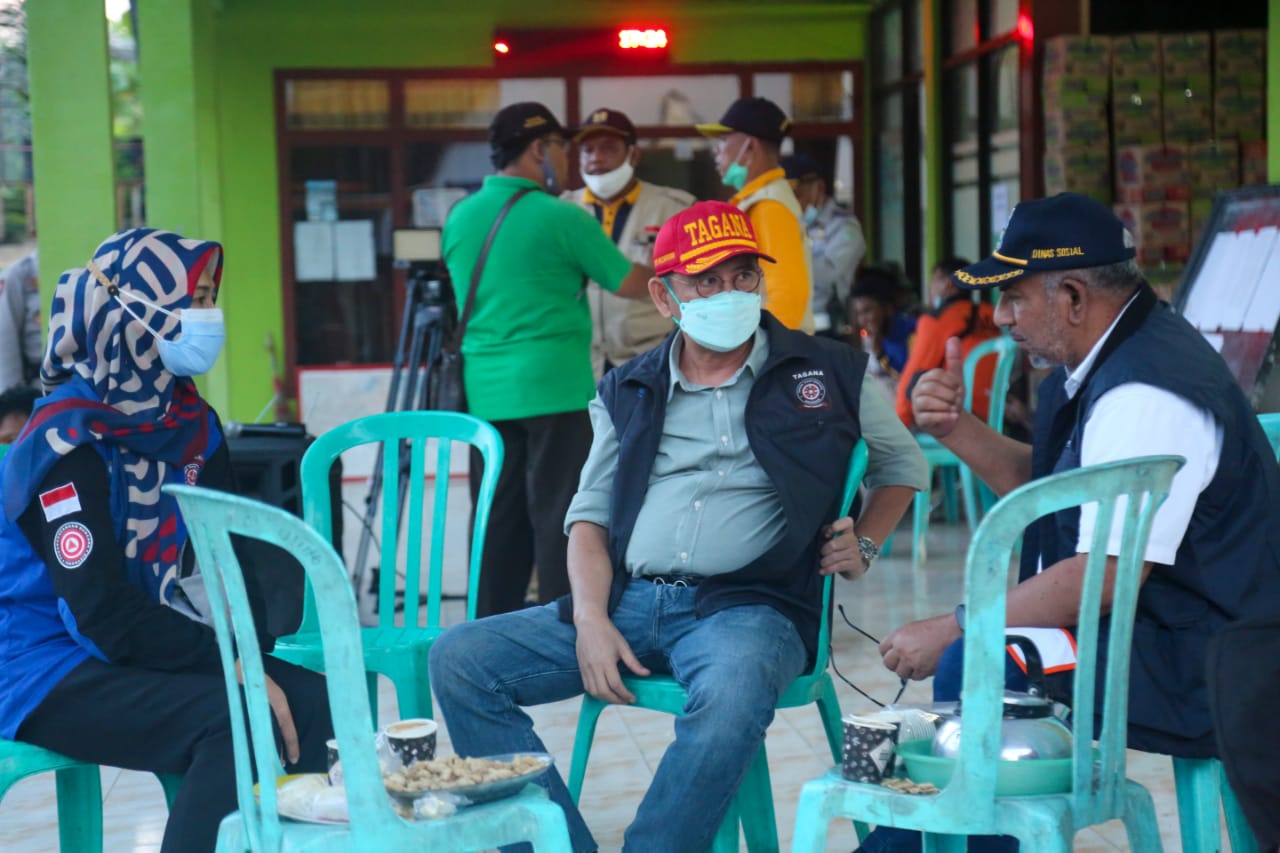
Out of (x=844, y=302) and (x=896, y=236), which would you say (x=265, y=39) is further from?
(x=844, y=302)

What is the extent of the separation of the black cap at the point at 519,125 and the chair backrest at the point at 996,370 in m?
2.15

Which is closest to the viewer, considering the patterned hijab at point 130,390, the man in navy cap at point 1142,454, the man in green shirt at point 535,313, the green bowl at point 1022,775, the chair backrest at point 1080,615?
the chair backrest at point 1080,615

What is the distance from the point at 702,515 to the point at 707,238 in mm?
525

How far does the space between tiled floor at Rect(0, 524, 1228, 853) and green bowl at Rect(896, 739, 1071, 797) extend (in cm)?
116

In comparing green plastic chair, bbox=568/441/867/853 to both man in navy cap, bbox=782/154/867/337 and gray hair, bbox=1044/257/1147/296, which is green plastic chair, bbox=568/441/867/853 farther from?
man in navy cap, bbox=782/154/867/337

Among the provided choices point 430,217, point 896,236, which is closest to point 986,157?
point 896,236

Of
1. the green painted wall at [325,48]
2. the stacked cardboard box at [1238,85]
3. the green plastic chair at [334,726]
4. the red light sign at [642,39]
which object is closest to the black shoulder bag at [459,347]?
the green plastic chair at [334,726]

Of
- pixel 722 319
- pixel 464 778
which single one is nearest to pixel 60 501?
pixel 464 778

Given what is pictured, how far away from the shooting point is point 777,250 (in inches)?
168

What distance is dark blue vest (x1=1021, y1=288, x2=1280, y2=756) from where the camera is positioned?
226 centimetres

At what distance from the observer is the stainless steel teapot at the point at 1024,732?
202 centimetres

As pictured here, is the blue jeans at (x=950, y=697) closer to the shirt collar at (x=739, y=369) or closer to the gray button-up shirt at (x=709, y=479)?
the gray button-up shirt at (x=709, y=479)

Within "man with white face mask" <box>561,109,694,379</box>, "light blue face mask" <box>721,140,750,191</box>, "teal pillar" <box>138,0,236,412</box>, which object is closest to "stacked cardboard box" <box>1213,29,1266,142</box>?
"man with white face mask" <box>561,109,694,379</box>

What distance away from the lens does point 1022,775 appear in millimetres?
2004
